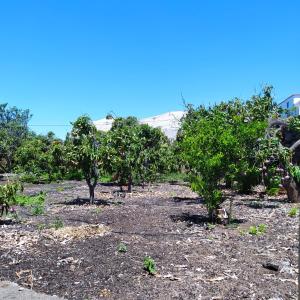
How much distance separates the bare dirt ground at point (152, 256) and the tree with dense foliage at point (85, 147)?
7.99 ft

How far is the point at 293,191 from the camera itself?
1438 centimetres

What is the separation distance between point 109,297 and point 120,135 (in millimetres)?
13216

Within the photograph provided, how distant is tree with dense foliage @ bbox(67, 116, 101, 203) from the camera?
1381cm

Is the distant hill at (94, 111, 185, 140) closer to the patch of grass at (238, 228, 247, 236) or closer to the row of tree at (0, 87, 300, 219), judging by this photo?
the row of tree at (0, 87, 300, 219)

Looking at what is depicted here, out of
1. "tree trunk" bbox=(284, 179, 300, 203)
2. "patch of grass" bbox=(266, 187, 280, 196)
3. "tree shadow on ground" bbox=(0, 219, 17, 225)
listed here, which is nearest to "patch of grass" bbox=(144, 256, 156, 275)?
"tree shadow on ground" bbox=(0, 219, 17, 225)

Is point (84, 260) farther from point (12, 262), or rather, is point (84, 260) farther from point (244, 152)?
point (244, 152)

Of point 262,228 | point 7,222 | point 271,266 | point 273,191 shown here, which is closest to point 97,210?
point 7,222

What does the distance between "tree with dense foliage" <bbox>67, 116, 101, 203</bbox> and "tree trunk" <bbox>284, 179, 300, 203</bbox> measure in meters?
6.29

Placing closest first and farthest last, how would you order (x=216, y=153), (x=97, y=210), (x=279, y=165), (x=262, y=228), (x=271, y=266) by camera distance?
(x=271, y=266), (x=262, y=228), (x=216, y=153), (x=97, y=210), (x=279, y=165)

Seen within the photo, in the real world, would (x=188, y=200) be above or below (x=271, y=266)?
above

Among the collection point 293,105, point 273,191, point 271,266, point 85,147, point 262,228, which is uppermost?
point 293,105

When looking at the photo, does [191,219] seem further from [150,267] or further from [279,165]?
[279,165]

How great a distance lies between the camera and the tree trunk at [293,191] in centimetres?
1431

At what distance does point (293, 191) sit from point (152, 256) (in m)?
8.65
